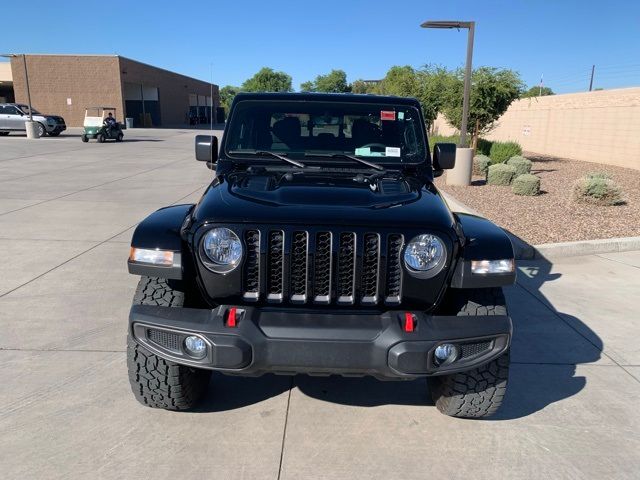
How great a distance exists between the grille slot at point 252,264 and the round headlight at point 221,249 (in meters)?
0.05

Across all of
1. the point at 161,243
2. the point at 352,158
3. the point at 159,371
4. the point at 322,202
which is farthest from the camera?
the point at 352,158

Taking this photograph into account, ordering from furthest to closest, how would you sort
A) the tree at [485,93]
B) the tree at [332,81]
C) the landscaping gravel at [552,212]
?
the tree at [332,81] < the tree at [485,93] < the landscaping gravel at [552,212]

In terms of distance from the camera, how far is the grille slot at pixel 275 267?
262 centimetres

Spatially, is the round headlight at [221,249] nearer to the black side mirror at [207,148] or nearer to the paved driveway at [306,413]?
the paved driveway at [306,413]

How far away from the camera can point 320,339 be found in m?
2.45

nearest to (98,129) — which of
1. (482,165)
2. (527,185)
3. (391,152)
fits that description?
(482,165)

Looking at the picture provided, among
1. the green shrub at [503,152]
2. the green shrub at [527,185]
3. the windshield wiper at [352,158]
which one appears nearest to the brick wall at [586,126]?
the green shrub at [503,152]

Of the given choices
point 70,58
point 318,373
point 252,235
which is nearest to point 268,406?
point 318,373

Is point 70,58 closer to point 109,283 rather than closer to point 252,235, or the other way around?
point 109,283

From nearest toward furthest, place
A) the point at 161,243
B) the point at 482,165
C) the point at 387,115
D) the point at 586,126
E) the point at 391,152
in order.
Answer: the point at 161,243
the point at 391,152
the point at 387,115
the point at 482,165
the point at 586,126

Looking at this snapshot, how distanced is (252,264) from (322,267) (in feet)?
1.14

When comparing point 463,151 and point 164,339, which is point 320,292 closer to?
point 164,339

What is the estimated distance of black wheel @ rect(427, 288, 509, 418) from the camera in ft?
9.37

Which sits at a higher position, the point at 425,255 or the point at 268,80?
the point at 268,80
